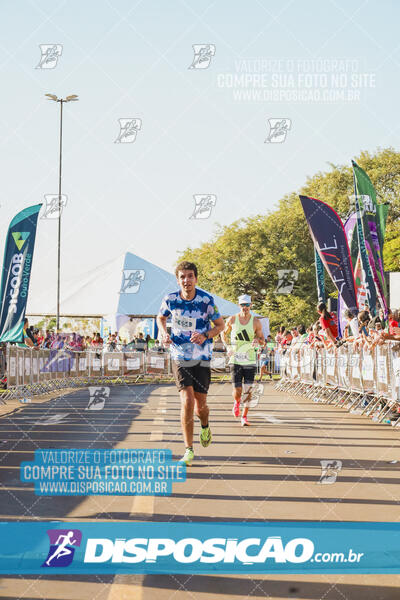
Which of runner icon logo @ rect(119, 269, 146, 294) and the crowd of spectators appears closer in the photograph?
A: the crowd of spectators

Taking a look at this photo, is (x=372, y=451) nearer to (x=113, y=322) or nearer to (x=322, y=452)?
(x=322, y=452)

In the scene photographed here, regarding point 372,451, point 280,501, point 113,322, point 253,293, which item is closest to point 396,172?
point 253,293

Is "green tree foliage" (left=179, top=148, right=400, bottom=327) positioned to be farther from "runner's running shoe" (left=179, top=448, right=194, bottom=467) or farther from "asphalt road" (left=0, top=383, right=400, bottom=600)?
"runner's running shoe" (left=179, top=448, right=194, bottom=467)

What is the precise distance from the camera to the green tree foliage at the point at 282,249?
5716 cm

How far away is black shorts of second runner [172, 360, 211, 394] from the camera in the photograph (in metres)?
8.55

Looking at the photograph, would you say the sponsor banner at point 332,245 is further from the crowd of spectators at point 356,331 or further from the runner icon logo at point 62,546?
the runner icon logo at point 62,546

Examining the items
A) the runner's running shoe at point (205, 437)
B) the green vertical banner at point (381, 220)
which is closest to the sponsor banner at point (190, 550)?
the runner's running shoe at point (205, 437)

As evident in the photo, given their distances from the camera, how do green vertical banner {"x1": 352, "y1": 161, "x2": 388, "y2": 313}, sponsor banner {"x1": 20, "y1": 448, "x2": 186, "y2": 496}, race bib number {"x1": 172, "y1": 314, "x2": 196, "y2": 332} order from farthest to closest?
green vertical banner {"x1": 352, "y1": 161, "x2": 388, "y2": 313}, race bib number {"x1": 172, "y1": 314, "x2": 196, "y2": 332}, sponsor banner {"x1": 20, "y1": 448, "x2": 186, "y2": 496}

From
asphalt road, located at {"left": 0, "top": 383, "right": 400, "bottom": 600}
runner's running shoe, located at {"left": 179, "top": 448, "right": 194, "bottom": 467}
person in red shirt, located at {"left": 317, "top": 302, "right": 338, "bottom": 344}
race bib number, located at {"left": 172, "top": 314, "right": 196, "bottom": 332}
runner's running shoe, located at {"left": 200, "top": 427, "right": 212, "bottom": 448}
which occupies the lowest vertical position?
asphalt road, located at {"left": 0, "top": 383, "right": 400, "bottom": 600}

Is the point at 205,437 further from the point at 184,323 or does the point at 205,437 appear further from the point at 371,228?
the point at 371,228

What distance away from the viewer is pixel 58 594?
4.15 meters

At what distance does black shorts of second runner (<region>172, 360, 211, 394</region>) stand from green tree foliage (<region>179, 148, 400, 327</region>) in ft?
158

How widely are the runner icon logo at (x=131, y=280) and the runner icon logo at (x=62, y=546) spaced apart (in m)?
35.8

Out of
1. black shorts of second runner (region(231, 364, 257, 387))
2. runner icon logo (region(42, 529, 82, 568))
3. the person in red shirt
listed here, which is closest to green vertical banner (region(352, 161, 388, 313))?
the person in red shirt
